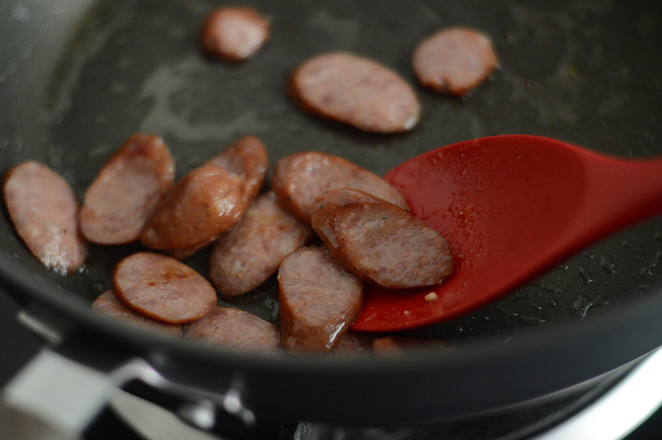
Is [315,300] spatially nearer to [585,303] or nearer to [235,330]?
[235,330]

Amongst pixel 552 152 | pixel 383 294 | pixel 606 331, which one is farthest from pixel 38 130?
pixel 606 331

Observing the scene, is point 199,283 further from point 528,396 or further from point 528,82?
point 528,82

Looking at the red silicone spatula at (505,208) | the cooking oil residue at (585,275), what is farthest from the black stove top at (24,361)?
the red silicone spatula at (505,208)

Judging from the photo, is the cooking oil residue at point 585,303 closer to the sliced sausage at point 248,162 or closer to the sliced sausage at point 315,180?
the sliced sausage at point 315,180

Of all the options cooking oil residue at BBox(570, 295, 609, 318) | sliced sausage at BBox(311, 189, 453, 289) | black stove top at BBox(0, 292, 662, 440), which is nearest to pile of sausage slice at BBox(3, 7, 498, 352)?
sliced sausage at BBox(311, 189, 453, 289)

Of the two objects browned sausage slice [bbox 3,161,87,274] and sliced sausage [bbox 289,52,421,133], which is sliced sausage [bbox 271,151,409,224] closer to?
sliced sausage [bbox 289,52,421,133]

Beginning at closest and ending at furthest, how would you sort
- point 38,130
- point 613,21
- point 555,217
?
point 555,217
point 38,130
point 613,21

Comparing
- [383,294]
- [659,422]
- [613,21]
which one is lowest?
[659,422]
